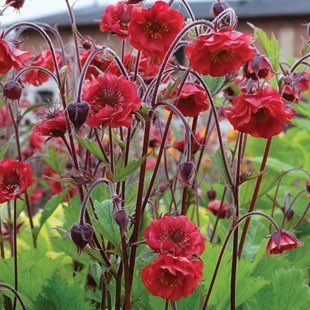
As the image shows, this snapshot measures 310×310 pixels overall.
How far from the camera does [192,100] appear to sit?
1.38 m

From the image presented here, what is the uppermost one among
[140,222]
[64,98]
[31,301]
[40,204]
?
[64,98]

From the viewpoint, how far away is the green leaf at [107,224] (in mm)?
1274

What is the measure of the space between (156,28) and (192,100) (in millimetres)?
187

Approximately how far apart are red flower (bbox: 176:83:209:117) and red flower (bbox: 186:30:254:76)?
0.39 feet

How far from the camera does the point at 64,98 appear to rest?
53.5 inches

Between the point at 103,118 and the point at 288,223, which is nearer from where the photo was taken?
the point at 103,118

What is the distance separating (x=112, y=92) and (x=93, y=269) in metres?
0.59

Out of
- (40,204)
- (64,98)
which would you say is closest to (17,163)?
(64,98)

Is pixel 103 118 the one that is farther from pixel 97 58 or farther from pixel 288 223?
pixel 288 223

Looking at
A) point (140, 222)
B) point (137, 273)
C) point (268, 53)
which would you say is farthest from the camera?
point (137, 273)

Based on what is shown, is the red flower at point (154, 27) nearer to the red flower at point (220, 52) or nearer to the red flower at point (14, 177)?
the red flower at point (220, 52)

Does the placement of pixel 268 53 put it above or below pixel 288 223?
above

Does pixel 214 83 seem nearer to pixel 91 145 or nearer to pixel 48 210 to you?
pixel 91 145

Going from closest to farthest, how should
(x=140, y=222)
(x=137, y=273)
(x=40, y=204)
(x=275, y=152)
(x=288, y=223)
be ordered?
(x=140, y=222) < (x=137, y=273) < (x=288, y=223) < (x=275, y=152) < (x=40, y=204)
